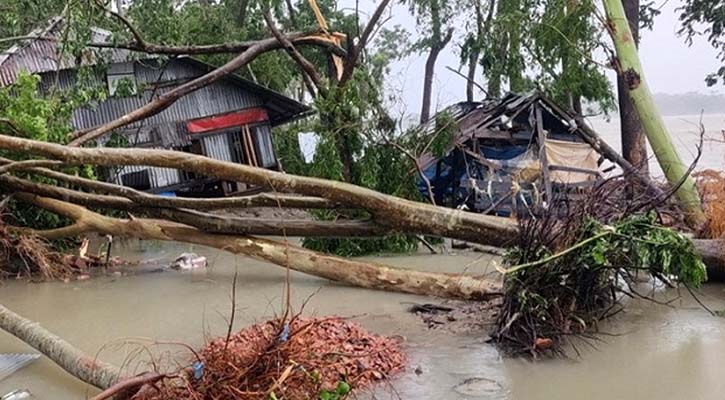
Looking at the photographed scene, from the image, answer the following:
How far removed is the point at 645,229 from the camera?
475 centimetres

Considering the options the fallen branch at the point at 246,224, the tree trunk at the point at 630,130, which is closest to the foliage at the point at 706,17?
the tree trunk at the point at 630,130

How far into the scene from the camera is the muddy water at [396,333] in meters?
3.93

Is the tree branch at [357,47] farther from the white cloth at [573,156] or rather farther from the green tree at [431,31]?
the green tree at [431,31]

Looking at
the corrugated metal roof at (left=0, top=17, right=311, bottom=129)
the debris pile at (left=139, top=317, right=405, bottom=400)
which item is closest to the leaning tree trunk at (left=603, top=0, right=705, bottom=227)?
the debris pile at (left=139, top=317, right=405, bottom=400)

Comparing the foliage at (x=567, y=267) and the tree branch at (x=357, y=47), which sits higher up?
the tree branch at (x=357, y=47)

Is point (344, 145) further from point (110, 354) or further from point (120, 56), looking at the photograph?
point (120, 56)

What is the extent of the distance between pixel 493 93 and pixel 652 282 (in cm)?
970

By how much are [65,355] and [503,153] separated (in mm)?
9355

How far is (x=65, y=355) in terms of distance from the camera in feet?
12.8

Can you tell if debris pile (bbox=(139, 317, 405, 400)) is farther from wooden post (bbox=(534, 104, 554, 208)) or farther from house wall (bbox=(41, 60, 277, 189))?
house wall (bbox=(41, 60, 277, 189))

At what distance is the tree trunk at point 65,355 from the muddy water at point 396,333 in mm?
202

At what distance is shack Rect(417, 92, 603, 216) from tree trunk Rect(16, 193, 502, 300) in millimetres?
4138

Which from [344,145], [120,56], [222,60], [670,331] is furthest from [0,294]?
[222,60]

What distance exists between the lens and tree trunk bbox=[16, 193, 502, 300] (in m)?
5.82
